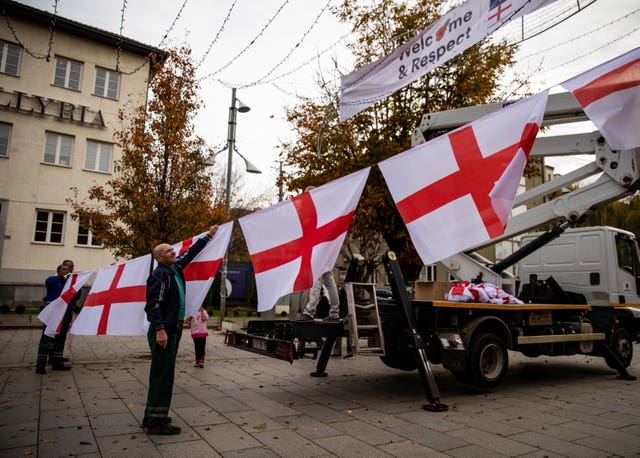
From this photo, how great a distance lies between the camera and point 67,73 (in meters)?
23.2

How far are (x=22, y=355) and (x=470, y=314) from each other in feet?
30.6

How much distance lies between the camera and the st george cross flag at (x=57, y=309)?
320 inches

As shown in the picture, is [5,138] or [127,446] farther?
[5,138]

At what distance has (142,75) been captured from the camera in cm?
2514

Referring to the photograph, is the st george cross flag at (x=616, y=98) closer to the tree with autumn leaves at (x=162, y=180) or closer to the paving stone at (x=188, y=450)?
the paving stone at (x=188, y=450)

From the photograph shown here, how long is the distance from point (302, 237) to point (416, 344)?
2170 mm

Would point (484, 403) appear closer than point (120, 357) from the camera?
Yes

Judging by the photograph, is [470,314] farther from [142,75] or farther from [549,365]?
[142,75]

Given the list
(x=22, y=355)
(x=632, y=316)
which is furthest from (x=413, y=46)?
(x=22, y=355)

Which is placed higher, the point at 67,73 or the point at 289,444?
the point at 67,73

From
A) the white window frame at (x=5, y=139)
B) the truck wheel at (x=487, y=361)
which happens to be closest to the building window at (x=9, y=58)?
the white window frame at (x=5, y=139)

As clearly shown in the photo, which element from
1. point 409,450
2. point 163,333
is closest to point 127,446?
point 163,333

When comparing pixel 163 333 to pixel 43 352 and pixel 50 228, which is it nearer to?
pixel 43 352

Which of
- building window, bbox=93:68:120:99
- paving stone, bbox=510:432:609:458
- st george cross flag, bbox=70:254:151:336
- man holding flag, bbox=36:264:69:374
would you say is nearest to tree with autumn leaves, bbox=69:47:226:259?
man holding flag, bbox=36:264:69:374
